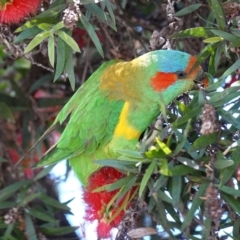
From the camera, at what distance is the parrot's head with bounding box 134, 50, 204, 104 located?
163 centimetres

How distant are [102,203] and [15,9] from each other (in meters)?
0.48

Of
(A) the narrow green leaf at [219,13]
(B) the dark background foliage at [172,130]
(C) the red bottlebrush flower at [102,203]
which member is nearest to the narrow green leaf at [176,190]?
(B) the dark background foliage at [172,130]

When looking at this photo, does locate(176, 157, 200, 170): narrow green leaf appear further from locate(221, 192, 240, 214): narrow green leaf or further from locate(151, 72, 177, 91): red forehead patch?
locate(151, 72, 177, 91): red forehead patch

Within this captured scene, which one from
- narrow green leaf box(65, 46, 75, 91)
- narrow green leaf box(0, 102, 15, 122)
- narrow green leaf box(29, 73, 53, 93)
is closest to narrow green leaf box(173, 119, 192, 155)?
narrow green leaf box(65, 46, 75, 91)

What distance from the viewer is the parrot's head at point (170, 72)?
1.63 meters

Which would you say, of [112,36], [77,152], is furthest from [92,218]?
[112,36]

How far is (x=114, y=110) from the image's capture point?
1789 millimetres

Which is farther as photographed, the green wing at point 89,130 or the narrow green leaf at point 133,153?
the green wing at point 89,130

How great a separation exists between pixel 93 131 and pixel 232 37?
0.50 meters

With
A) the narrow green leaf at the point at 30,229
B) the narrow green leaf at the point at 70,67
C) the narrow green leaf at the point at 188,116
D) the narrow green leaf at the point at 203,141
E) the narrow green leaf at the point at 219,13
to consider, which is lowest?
the narrow green leaf at the point at 30,229

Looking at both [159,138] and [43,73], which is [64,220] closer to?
[43,73]

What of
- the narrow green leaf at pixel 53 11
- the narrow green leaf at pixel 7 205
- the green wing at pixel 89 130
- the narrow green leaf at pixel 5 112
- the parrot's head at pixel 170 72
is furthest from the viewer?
the narrow green leaf at pixel 5 112

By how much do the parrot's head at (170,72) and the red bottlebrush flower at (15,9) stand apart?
12.8 inches

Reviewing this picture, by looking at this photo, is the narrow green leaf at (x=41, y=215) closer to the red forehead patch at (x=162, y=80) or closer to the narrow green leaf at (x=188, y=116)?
the red forehead patch at (x=162, y=80)
